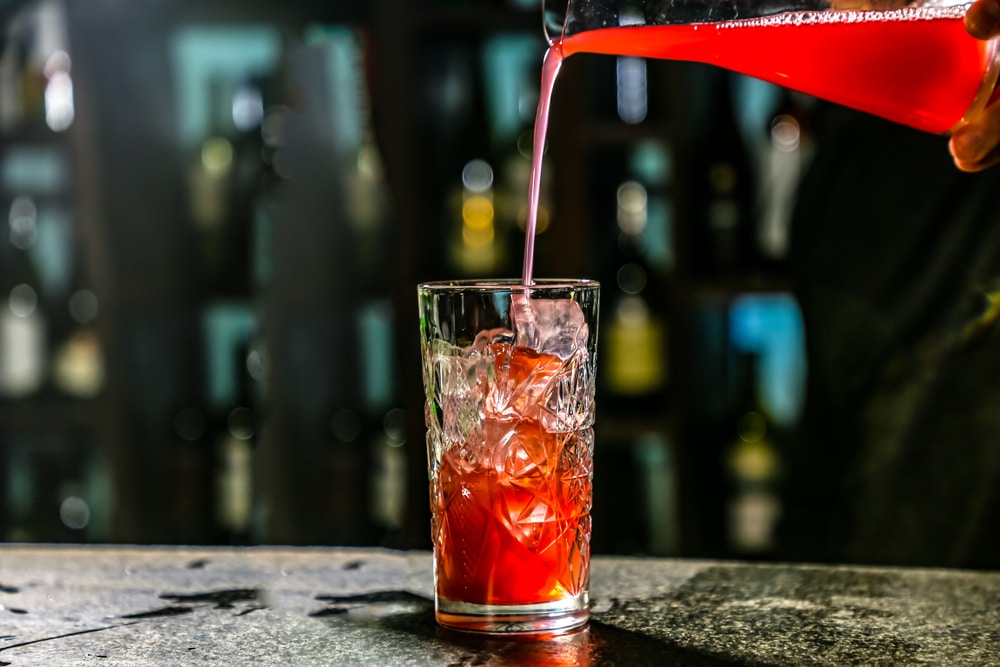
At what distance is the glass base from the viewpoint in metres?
0.82

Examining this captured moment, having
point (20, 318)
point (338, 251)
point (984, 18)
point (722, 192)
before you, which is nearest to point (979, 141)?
point (984, 18)

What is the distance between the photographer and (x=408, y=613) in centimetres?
89

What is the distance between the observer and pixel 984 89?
1007 mm

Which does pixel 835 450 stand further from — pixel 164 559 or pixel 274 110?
pixel 274 110

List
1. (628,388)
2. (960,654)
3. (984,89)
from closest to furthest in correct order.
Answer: (960,654)
(984,89)
(628,388)

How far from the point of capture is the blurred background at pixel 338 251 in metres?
2.41

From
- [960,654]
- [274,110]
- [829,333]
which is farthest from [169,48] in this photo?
[960,654]

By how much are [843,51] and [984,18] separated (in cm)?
11

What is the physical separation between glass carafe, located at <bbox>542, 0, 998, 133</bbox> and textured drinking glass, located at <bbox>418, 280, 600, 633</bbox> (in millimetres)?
213

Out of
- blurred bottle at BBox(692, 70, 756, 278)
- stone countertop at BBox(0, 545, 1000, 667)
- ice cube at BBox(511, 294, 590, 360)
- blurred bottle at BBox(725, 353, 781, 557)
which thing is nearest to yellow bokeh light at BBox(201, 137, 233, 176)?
blurred bottle at BBox(692, 70, 756, 278)

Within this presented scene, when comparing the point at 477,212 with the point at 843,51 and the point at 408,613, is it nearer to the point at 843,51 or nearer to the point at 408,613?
the point at 843,51

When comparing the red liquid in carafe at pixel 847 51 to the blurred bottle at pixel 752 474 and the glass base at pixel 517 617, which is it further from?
the blurred bottle at pixel 752 474

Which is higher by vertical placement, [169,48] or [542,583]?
[169,48]

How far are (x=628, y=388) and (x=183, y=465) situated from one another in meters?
0.99
